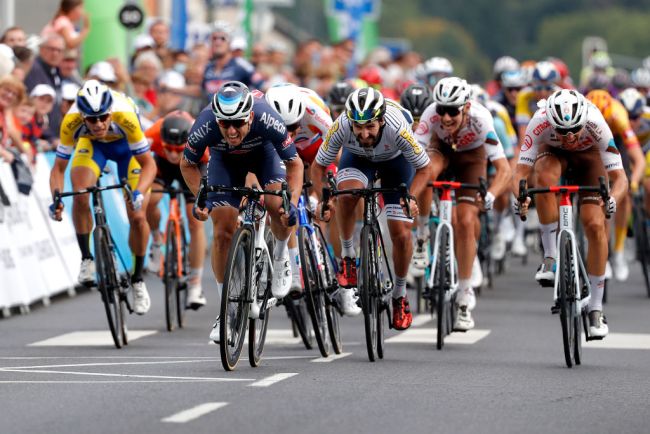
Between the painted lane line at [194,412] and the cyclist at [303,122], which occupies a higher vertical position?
the cyclist at [303,122]

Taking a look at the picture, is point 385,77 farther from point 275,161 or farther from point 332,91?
point 275,161

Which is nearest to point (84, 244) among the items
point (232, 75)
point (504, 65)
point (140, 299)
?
point (140, 299)

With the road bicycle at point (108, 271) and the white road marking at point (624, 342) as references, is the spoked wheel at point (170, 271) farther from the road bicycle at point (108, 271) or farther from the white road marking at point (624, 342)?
the white road marking at point (624, 342)

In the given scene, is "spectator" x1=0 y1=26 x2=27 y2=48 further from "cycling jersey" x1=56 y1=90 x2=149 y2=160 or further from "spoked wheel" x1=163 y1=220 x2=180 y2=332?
"cycling jersey" x1=56 y1=90 x2=149 y2=160

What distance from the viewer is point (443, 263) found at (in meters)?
13.8

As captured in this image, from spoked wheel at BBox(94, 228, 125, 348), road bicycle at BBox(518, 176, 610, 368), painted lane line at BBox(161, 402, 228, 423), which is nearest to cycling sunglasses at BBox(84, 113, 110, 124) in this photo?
spoked wheel at BBox(94, 228, 125, 348)

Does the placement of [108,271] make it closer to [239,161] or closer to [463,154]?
[239,161]

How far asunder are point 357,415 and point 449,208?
4.80 meters

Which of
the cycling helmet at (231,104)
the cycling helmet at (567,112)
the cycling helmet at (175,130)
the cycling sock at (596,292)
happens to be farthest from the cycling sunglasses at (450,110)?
the cycling helmet at (231,104)

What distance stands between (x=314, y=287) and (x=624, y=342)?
3052mm

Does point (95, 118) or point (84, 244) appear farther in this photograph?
point (84, 244)

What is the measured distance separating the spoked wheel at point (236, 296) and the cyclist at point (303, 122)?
1.12 meters

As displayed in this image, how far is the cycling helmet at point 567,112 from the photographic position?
12.4m

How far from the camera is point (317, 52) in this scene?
29.8 m
